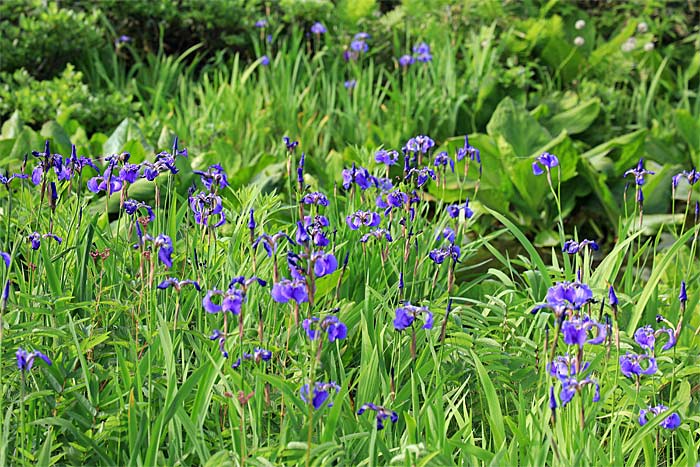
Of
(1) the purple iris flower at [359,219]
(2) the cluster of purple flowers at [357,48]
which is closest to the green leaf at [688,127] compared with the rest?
(2) the cluster of purple flowers at [357,48]

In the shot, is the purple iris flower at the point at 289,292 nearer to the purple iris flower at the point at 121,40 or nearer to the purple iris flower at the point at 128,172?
the purple iris flower at the point at 128,172

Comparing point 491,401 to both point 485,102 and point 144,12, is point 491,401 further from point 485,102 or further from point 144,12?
point 144,12

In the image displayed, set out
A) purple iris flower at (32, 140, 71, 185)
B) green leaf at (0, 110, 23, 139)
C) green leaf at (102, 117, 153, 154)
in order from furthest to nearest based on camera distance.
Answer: green leaf at (0, 110, 23, 139) → green leaf at (102, 117, 153, 154) → purple iris flower at (32, 140, 71, 185)

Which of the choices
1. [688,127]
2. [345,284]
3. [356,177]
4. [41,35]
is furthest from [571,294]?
[41,35]

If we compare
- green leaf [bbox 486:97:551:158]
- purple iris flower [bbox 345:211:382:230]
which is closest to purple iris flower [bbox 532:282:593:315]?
purple iris flower [bbox 345:211:382:230]

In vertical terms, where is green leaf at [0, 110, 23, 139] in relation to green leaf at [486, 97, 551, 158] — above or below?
above

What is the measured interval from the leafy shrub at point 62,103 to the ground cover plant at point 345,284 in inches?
0.9

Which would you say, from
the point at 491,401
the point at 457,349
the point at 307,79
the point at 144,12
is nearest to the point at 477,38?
the point at 307,79

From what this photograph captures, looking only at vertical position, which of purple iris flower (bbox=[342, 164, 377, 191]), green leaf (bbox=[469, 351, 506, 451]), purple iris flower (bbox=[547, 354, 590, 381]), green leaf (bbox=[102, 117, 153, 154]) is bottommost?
green leaf (bbox=[469, 351, 506, 451])

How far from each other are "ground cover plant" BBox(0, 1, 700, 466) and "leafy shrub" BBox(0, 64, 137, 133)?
23mm

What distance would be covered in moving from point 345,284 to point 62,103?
8.79 feet

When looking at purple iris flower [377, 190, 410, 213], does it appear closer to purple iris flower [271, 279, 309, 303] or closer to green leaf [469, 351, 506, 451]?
green leaf [469, 351, 506, 451]

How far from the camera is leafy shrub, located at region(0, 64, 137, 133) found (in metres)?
4.73

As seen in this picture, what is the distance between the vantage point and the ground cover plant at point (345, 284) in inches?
74.6
